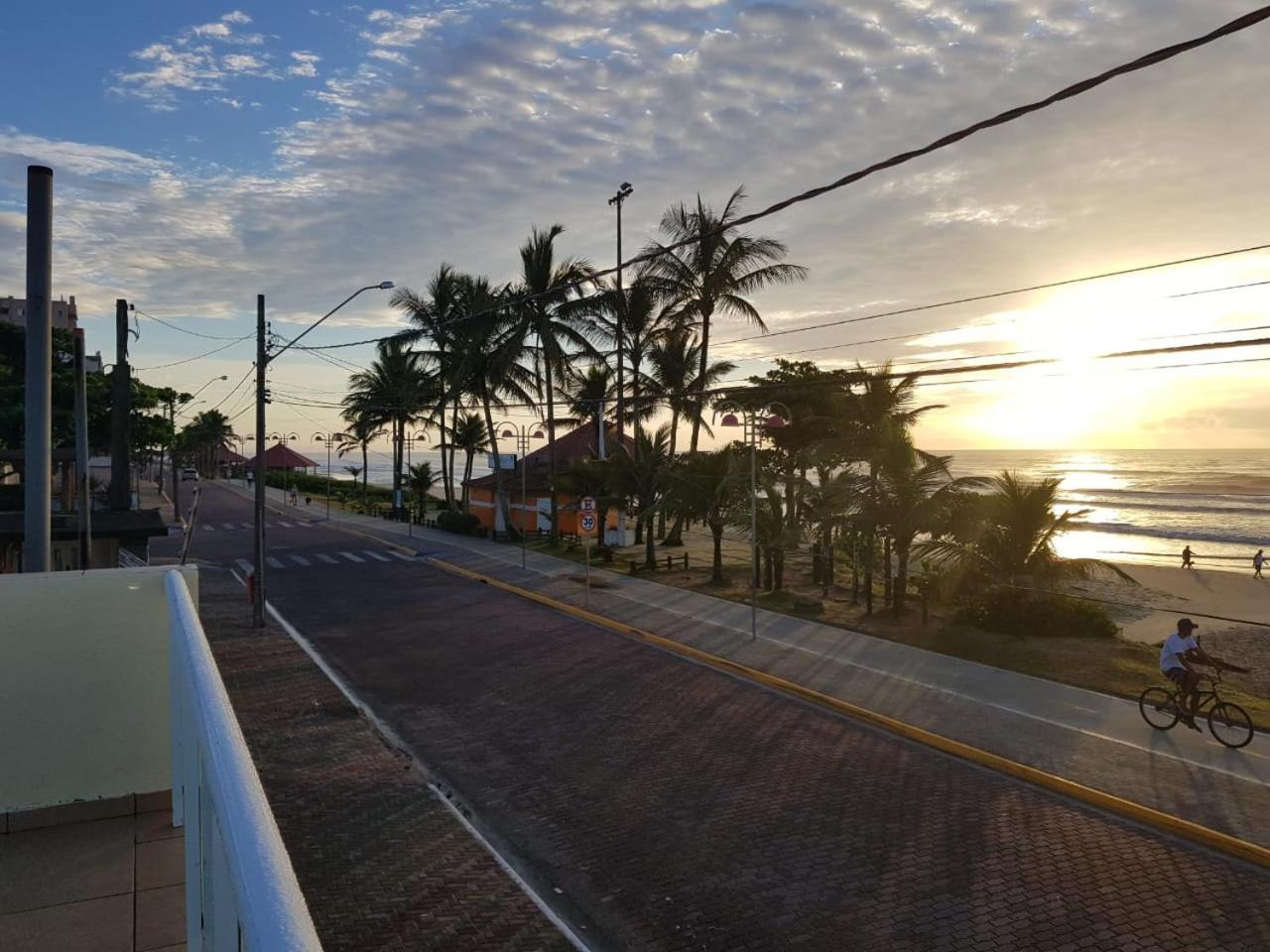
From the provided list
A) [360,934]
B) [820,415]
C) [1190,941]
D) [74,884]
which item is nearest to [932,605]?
[820,415]

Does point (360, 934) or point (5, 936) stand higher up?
point (5, 936)

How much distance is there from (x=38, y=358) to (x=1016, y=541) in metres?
19.5

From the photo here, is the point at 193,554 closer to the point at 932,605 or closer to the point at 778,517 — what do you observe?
the point at 778,517

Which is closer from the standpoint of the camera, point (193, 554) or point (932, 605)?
point (932, 605)

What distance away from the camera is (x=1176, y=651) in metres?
13.3

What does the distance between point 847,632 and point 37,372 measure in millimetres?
16932

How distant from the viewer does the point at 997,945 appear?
7523 mm

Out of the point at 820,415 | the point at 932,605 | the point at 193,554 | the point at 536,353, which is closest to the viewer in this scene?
the point at 932,605

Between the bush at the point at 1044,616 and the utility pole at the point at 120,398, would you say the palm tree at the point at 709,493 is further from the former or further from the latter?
the utility pole at the point at 120,398

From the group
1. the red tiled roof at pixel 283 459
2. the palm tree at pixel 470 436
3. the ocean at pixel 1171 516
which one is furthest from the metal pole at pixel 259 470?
the red tiled roof at pixel 283 459

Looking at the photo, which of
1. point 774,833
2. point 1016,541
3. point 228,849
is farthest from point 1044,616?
point 228,849

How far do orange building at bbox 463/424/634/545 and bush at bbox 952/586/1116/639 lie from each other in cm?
2041

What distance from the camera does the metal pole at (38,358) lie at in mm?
9695

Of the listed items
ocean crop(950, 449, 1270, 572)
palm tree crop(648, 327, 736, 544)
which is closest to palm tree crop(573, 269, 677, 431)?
palm tree crop(648, 327, 736, 544)
